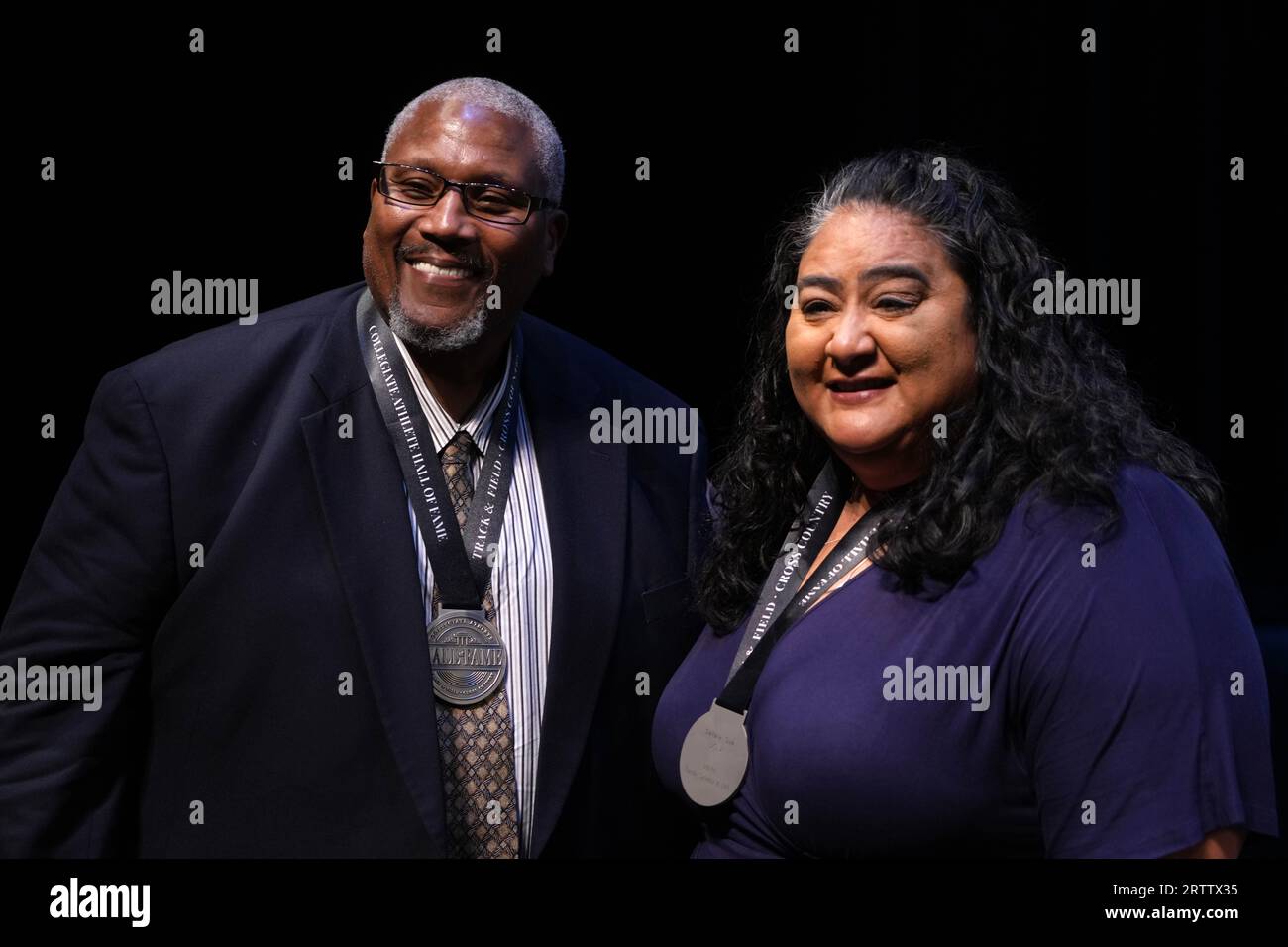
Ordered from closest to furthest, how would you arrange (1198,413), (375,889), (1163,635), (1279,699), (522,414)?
(1163,635), (375,889), (522,414), (1279,699), (1198,413)

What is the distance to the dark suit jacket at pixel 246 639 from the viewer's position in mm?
2580

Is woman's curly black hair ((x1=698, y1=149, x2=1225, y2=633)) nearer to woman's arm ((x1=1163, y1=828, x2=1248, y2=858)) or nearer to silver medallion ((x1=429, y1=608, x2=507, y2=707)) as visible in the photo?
woman's arm ((x1=1163, y1=828, x2=1248, y2=858))

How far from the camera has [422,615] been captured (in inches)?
102

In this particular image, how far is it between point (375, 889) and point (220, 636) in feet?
1.67

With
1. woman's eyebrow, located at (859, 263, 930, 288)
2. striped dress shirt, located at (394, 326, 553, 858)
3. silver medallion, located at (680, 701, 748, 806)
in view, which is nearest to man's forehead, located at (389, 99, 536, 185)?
striped dress shirt, located at (394, 326, 553, 858)

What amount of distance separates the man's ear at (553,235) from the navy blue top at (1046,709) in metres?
1.02

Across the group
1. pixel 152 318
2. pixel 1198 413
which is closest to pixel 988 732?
pixel 1198 413

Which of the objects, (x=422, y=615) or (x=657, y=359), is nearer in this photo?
(x=422, y=615)

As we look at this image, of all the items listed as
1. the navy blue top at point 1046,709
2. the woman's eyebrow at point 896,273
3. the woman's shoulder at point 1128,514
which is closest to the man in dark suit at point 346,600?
the navy blue top at point 1046,709

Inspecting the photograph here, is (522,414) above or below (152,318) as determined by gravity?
below

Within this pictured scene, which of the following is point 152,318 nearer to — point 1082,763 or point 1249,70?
point 1082,763

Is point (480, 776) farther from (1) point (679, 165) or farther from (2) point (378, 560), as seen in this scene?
(1) point (679, 165)

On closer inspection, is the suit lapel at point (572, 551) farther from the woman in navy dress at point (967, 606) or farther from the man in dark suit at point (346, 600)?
the woman in navy dress at point (967, 606)

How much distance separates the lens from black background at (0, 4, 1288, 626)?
3.82 meters
